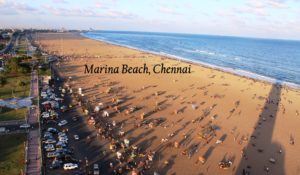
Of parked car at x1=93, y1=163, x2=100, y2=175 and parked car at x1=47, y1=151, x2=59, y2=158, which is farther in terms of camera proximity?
parked car at x1=47, y1=151, x2=59, y2=158

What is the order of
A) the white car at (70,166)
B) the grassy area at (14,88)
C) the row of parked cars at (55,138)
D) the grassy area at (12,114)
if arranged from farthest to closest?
the grassy area at (14,88), the grassy area at (12,114), the row of parked cars at (55,138), the white car at (70,166)

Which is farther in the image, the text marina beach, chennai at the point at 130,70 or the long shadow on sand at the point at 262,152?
the text marina beach, chennai at the point at 130,70

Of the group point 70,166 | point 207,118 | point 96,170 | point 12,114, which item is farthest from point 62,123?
point 207,118

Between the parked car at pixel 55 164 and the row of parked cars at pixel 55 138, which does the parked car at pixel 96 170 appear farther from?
the parked car at pixel 55 164

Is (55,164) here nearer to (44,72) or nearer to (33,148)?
(33,148)

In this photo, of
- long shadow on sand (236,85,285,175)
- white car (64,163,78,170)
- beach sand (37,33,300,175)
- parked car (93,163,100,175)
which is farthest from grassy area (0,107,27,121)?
long shadow on sand (236,85,285,175)

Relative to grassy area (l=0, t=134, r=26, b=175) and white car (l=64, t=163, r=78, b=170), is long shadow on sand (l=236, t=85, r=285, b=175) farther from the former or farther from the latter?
grassy area (l=0, t=134, r=26, b=175)

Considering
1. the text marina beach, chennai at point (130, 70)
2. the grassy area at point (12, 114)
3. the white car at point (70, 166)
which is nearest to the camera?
the white car at point (70, 166)

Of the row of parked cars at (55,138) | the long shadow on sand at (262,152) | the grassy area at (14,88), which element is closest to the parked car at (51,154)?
the row of parked cars at (55,138)

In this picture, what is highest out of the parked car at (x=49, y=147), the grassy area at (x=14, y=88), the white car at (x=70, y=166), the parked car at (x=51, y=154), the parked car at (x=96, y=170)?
the grassy area at (x=14, y=88)
